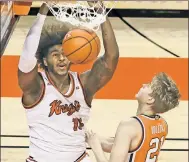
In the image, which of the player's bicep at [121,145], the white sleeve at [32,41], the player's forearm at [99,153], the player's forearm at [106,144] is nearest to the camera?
the player's bicep at [121,145]

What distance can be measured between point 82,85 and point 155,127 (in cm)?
58

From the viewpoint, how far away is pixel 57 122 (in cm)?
441

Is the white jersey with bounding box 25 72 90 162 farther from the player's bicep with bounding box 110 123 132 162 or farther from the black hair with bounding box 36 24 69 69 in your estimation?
the player's bicep with bounding box 110 123 132 162

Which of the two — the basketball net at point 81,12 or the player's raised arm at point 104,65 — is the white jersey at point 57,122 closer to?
the player's raised arm at point 104,65

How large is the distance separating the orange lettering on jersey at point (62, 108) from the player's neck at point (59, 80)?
0.40 ft

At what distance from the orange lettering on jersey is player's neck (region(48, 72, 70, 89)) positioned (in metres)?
0.12

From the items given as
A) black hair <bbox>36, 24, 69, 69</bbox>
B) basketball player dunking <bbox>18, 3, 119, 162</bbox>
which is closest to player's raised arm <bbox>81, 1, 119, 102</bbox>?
basketball player dunking <bbox>18, 3, 119, 162</bbox>

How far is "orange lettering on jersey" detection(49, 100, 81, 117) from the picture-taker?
172 inches

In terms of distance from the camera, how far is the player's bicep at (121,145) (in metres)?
4.12

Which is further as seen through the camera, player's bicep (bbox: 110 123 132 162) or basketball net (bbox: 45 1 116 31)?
basketball net (bbox: 45 1 116 31)

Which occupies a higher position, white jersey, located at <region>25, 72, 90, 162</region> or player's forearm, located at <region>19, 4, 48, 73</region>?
player's forearm, located at <region>19, 4, 48, 73</region>

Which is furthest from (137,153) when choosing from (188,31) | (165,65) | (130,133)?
(188,31)

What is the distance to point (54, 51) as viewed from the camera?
14.5 ft

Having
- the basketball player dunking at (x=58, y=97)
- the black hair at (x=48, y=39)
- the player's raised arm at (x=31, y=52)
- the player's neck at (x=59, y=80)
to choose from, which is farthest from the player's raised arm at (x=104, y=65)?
the player's raised arm at (x=31, y=52)
